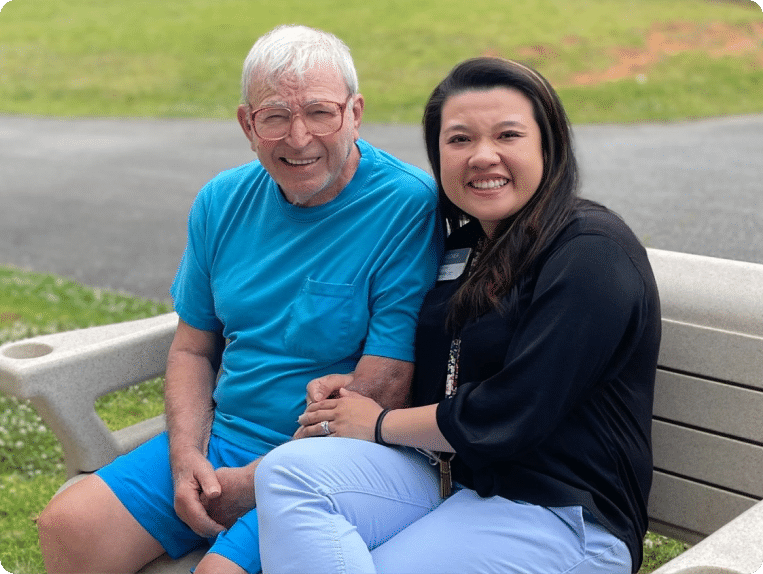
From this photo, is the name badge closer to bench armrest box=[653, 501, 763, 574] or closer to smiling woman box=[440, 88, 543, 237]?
smiling woman box=[440, 88, 543, 237]

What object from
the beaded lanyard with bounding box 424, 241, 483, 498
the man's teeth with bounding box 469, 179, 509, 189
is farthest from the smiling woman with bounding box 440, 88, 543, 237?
the beaded lanyard with bounding box 424, 241, 483, 498

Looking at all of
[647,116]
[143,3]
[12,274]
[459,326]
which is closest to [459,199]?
[459,326]

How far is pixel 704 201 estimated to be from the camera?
835cm

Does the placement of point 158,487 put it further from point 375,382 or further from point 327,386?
point 375,382

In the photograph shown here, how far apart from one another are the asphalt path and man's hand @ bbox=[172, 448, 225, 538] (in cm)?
446

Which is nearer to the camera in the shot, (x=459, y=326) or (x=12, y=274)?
(x=459, y=326)

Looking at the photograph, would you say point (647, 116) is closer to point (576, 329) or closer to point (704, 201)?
point (704, 201)

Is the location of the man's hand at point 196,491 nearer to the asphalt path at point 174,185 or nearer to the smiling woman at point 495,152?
the smiling woman at point 495,152

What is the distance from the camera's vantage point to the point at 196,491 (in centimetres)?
253

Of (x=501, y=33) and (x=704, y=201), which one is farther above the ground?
(x=501, y=33)

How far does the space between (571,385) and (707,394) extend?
62 centimetres

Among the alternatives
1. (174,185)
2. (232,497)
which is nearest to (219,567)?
(232,497)

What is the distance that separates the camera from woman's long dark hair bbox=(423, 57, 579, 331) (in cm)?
220

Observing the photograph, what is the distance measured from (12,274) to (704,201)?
5741 mm
